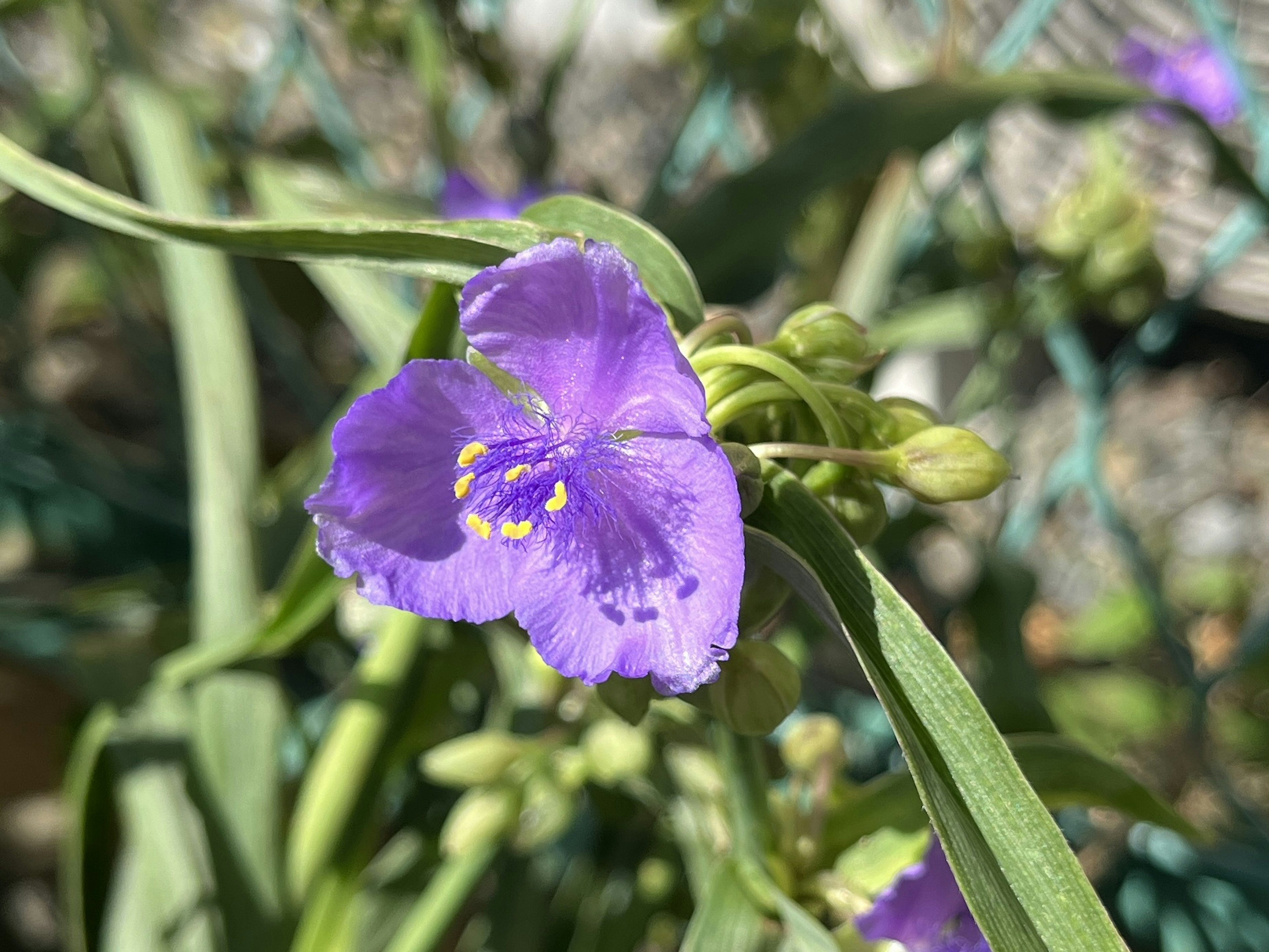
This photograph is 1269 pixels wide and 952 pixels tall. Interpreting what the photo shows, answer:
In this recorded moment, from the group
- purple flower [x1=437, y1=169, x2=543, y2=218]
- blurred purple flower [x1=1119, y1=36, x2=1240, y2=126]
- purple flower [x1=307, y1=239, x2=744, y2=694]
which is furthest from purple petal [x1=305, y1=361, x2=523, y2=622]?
blurred purple flower [x1=1119, y1=36, x2=1240, y2=126]

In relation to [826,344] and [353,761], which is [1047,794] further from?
[353,761]

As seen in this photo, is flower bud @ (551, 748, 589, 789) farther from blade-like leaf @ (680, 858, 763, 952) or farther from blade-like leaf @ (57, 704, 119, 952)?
blade-like leaf @ (57, 704, 119, 952)

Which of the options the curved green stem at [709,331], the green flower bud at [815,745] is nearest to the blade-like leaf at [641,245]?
the curved green stem at [709,331]

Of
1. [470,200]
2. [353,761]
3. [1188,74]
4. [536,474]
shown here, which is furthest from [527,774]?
[1188,74]

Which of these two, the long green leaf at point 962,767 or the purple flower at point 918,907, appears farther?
the purple flower at point 918,907

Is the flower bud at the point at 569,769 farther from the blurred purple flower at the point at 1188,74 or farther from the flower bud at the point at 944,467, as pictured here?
the blurred purple flower at the point at 1188,74

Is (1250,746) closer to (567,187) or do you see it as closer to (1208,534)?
(1208,534)
